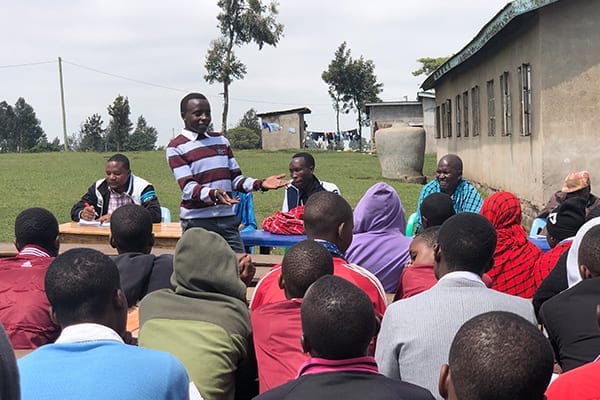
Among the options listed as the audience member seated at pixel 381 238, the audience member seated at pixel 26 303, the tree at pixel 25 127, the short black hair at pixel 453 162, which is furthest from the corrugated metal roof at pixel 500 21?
the tree at pixel 25 127

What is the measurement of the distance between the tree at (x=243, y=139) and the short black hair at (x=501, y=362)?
161 ft

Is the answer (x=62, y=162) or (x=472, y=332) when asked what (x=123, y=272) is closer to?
(x=472, y=332)

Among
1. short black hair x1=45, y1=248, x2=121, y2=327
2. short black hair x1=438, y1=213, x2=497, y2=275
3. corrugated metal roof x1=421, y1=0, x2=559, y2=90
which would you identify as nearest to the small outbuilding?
corrugated metal roof x1=421, y1=0, x2=559, y2=90

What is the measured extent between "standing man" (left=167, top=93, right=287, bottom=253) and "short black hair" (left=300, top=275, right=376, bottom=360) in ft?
9.91

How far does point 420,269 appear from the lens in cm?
369

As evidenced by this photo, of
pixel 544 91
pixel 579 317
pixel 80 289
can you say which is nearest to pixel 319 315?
pixel 80 289

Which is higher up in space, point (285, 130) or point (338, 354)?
A: point (285, 130)

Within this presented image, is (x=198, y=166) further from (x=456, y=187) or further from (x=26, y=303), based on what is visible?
(x=456, y=187)

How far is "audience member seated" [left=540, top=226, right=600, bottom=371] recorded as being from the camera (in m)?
2.91

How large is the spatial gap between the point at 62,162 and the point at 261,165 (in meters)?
8.80

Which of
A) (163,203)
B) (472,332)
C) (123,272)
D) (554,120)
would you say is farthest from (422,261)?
(163,203)

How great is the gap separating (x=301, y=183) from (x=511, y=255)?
267 centimetres

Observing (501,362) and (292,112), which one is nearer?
(501,362)

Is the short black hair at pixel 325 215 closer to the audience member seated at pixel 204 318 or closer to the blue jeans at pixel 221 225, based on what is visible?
the audience member seated at pixel 204 318
